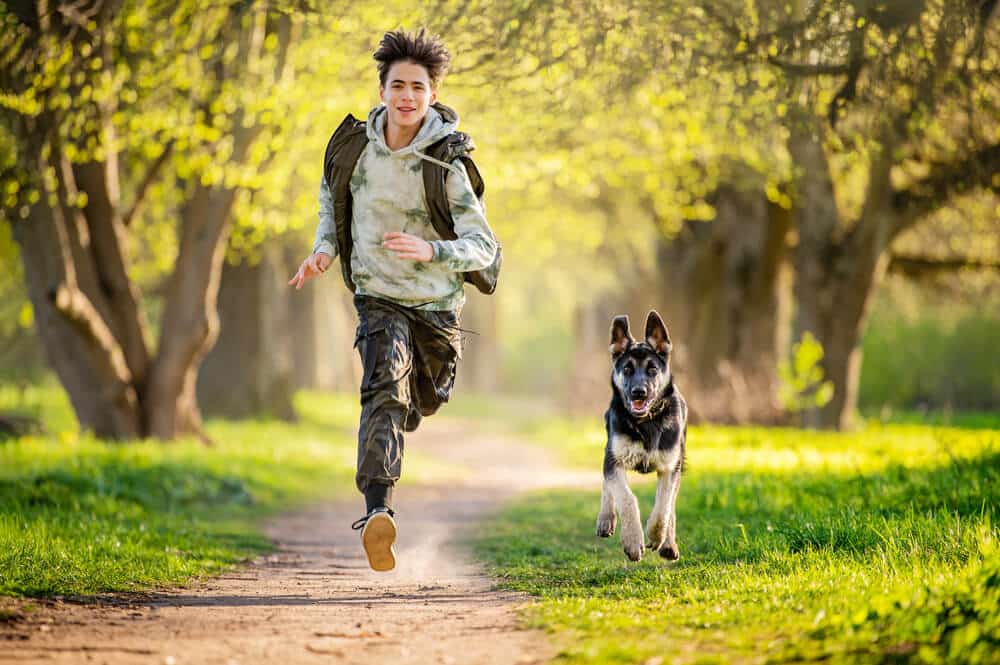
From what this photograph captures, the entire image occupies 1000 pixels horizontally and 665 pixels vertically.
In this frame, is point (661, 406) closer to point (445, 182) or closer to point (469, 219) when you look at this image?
point (469, 219)

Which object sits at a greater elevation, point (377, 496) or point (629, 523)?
point (377, 496)

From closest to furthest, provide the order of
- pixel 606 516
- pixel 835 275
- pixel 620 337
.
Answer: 1. pixel 620 337
2. pixel 606 516
3. pixel 835 275

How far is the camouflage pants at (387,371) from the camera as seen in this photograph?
5906 millimetres

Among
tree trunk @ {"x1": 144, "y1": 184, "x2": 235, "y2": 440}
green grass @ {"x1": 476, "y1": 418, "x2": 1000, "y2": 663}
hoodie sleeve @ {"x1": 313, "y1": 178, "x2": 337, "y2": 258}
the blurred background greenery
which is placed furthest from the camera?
tree trunk @ {"x1": 144, "y1": 184, "x2": 235, "y2": 440}

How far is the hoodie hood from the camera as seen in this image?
19.6 feet

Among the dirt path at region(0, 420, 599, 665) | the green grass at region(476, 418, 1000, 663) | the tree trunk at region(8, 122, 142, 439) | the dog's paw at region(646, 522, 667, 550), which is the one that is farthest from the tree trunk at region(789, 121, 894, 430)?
the dog's paw at region(646, 522, 667, 550)

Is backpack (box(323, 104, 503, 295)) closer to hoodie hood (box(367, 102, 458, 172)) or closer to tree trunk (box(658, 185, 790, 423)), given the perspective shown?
hoodie hood (box(367, 102, 458, 172))

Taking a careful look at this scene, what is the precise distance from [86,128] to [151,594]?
7.93m

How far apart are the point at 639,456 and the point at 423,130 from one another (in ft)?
7.05

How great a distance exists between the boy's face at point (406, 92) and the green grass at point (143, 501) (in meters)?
2.91

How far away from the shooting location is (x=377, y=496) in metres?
5.84

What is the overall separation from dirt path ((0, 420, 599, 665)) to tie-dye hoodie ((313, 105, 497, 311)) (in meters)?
1.63

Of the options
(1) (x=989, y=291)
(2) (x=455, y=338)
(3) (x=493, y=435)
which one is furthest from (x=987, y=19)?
(3) (x=493, y=435)

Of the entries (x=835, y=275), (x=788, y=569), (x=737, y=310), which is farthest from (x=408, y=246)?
(x=737, y=310)
